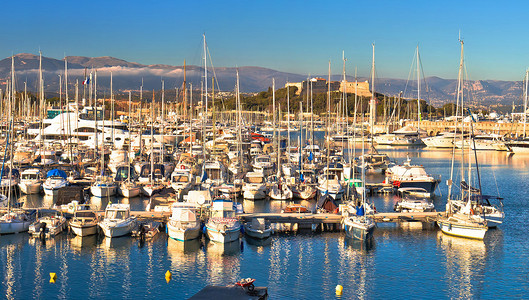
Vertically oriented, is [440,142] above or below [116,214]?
above

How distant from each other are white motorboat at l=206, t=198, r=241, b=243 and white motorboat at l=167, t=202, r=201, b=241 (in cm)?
62

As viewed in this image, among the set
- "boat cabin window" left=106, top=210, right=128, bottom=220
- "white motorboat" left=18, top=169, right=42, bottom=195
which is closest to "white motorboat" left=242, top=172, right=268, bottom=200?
"boat cabin window" left=106, top=210, right=128, bottom=220

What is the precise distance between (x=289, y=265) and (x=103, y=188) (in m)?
18.7

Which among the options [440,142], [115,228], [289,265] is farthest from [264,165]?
[440,142]

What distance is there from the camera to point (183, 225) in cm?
2917

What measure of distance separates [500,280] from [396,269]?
4.11 m

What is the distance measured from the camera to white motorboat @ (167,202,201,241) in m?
28.9

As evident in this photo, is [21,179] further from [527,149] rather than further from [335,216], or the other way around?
[527,149]

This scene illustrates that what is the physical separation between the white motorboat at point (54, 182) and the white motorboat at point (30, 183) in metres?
0.74

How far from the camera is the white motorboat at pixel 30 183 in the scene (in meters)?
41.9

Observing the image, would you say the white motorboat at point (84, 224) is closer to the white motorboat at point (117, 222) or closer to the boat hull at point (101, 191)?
the white motorboat at point (117, 222)

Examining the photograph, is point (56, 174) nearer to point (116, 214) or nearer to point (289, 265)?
point (116, 214)

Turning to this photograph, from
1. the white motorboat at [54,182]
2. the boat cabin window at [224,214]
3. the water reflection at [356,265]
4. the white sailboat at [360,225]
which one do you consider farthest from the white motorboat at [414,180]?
the white motorboat at [54,182]

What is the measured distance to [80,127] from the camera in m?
73.5
